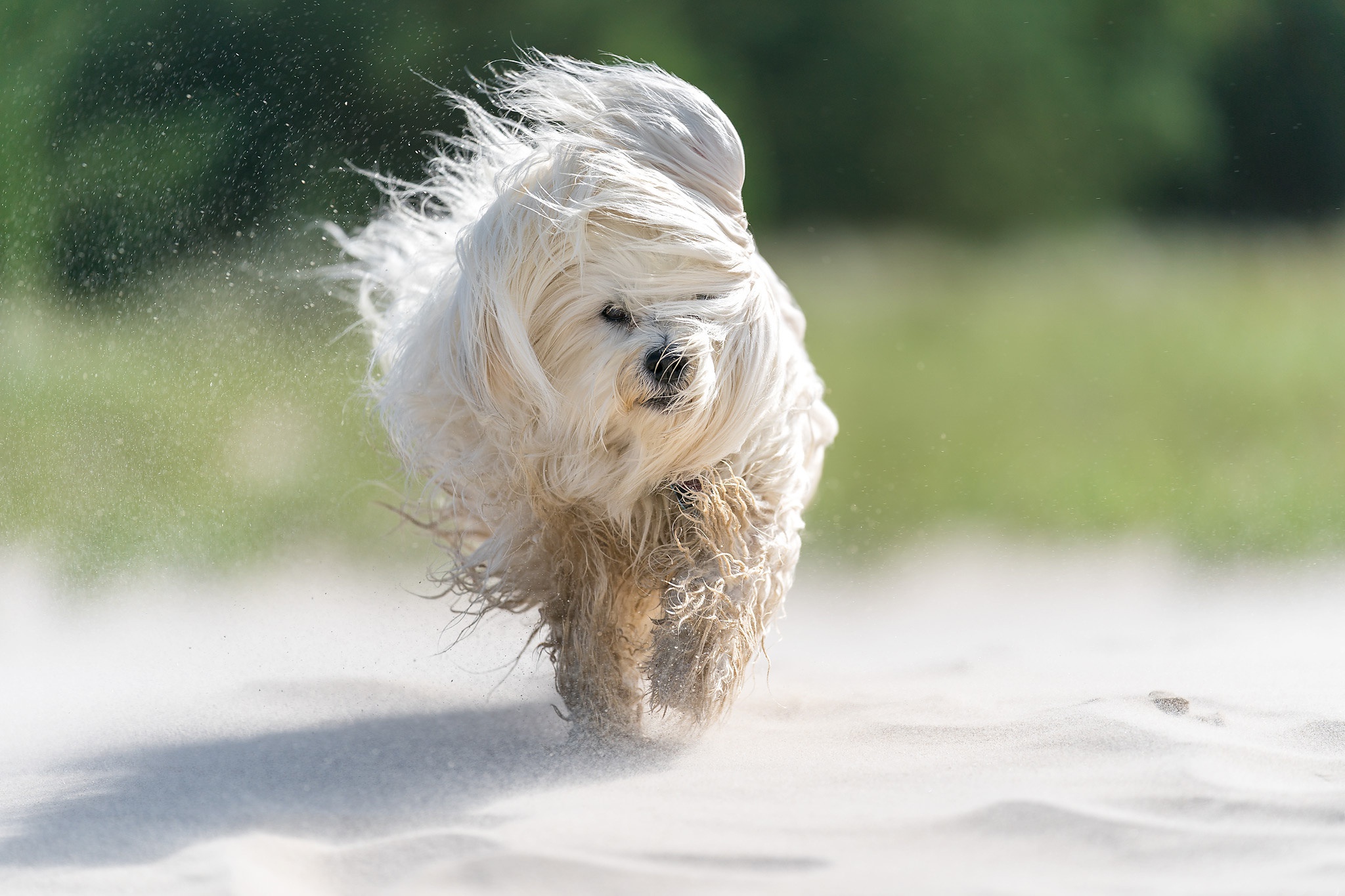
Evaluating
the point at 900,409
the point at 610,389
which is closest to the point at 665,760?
the point at 610,389

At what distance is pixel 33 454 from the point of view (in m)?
5.06

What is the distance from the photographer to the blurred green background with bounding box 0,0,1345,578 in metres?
5.14

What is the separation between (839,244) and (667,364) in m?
9.07

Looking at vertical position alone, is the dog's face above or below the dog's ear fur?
below

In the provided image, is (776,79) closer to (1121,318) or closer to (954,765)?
(1121,318)

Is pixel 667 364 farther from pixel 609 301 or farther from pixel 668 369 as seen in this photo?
pixel 609 301

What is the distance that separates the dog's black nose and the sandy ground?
2.77ft

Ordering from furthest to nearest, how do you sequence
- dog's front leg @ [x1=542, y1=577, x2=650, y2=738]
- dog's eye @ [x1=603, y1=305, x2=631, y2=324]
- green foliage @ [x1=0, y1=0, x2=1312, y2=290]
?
green foliage @ [x1=0, y1=0, x2=1312, y2=290] → dog's front leg @ [x1=542, y1=577, x2=650, y2=738] → dog's eye @ [x1=603, y1=305, x2=631, y2=324]

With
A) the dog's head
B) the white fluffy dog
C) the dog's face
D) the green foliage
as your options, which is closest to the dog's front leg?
the white fluffy dog

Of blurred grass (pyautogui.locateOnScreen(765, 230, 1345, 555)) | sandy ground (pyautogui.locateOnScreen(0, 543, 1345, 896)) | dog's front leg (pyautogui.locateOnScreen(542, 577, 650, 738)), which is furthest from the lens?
blurred grass (pyautogui.locateOnScreen(765, 230, 1345, 555))

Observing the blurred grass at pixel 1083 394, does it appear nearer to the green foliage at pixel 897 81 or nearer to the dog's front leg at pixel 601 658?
the green foliage at pixel 897 81

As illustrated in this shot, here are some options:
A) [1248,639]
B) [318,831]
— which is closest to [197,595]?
[318,831]

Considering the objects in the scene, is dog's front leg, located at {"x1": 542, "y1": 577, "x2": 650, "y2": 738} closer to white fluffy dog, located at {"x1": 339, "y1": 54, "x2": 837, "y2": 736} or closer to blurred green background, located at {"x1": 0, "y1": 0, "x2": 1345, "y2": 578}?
white fluffy dog, located at {"x1": 339, "y1": 54, "x2": 837, "y2": 736}

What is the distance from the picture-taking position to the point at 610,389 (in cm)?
271
